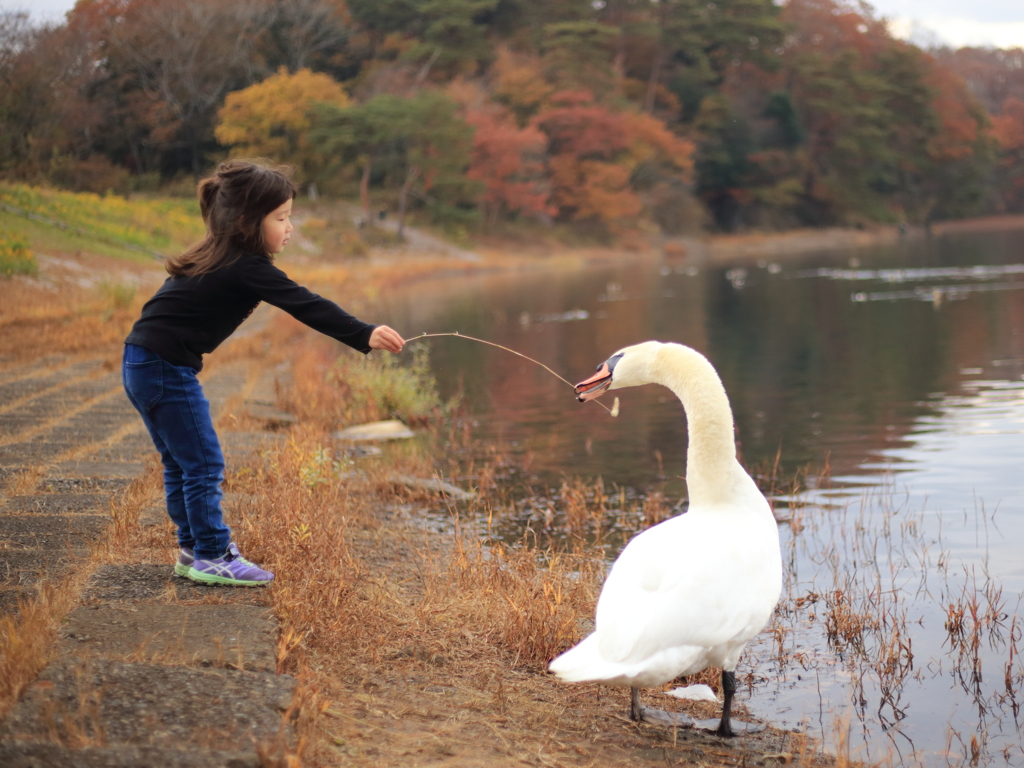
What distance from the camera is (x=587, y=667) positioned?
3.13 meters

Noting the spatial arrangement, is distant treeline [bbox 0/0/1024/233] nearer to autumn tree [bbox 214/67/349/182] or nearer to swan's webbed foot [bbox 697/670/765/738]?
autumn tree [bbox 214/67/349/182]

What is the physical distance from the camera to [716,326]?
22.3 meters

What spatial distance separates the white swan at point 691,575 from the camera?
3162 mm

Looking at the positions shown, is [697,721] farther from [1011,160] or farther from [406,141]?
[1011,160]

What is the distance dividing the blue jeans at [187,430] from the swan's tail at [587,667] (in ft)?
5.23

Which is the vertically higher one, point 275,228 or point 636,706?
point 275,228

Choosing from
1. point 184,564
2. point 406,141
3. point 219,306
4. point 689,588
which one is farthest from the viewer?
point 406,141

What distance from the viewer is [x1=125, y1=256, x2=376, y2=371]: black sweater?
385 centimetres

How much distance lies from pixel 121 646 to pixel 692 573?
1930 mm

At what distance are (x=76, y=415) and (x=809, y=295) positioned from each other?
23555 mm

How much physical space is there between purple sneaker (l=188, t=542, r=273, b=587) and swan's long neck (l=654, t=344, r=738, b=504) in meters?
1.80

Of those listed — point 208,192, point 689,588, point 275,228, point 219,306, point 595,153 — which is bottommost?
point 689,588

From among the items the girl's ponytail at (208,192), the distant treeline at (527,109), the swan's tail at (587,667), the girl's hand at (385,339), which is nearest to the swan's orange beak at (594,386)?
the girl's hand at (385,339)

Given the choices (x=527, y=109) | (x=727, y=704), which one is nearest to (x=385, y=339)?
(x=727, y=704)
